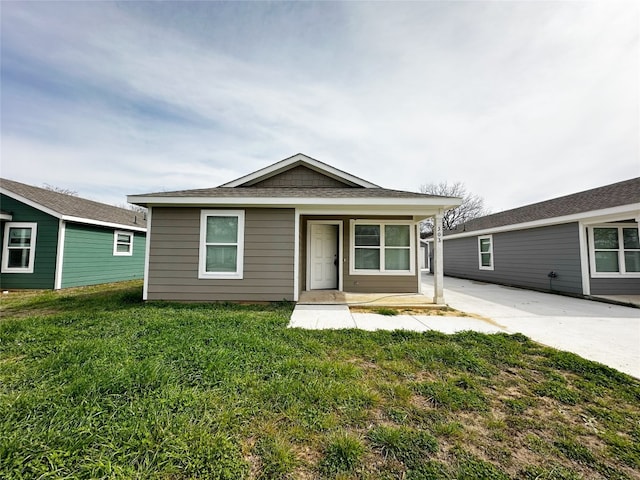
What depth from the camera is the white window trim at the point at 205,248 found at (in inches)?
245

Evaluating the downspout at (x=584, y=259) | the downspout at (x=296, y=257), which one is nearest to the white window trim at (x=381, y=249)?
the downspout at (x=296, y=257)

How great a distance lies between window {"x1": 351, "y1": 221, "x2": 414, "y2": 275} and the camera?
7.88 meters

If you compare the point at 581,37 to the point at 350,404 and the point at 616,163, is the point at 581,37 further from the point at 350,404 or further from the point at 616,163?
the point at 616,163

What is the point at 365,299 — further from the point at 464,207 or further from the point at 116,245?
the point at 464,207

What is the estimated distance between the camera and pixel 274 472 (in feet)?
5.16

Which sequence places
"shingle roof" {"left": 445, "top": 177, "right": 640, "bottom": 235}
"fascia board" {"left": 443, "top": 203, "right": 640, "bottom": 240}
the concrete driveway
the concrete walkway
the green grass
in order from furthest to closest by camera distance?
"shingle roof" {"left": 445, "top": 177, "right": 640, "bottom": 235} → "fascia board" {"left": 443, "top": 203, "right": 640, "bottom": 240} → the concrete walkway → the concrete driveway → the green grass

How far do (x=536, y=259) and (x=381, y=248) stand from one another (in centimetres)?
646

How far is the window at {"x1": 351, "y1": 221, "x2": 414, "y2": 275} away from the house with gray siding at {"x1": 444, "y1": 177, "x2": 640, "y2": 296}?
17.6ft

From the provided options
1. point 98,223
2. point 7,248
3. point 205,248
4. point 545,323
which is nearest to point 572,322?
point 545,323

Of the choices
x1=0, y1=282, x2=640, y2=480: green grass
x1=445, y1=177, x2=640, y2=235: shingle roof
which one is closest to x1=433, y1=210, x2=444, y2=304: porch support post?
x1=0, y1=282, x2=640, y2=480: green grass

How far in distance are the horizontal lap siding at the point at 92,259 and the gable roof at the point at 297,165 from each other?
5.49 meters

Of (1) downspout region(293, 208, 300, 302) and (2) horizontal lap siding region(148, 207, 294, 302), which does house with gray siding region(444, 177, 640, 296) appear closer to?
(1) downspout region(293, 208, 300, 302)

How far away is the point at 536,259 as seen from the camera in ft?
31.4

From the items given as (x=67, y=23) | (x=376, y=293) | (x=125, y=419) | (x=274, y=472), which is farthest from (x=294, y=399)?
(x=67, y=23)
